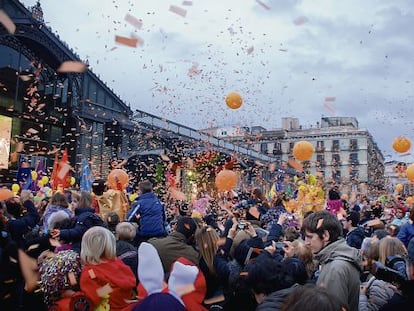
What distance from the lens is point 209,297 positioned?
3.78 meters

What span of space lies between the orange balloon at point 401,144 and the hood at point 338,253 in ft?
30.5

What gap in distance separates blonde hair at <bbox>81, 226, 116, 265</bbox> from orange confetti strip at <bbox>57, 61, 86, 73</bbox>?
56.2 ft

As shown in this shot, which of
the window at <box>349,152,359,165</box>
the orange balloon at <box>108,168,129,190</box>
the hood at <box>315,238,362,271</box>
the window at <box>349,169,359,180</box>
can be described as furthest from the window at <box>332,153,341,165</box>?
the hood at <box>315,238,362,271</box>

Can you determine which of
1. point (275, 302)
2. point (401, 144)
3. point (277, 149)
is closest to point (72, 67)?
point (401, 144)

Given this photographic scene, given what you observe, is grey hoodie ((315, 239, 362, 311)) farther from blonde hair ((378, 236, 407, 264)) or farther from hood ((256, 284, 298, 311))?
blonde hair ((378, 236, 407, 264))

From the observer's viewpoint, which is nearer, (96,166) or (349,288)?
(349,288)

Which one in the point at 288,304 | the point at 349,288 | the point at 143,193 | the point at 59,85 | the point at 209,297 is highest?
the point at 59,85

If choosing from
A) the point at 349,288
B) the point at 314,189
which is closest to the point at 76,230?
the point at 349,288

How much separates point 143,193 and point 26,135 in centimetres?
1316

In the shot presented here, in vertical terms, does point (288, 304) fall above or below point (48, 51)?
below

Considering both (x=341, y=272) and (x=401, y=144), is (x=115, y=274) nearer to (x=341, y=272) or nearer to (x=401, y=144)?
(x=341, y=272)

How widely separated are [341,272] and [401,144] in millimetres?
9705

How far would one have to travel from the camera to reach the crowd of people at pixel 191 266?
2361 millimetres

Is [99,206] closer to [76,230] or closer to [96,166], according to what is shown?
[76,230]
